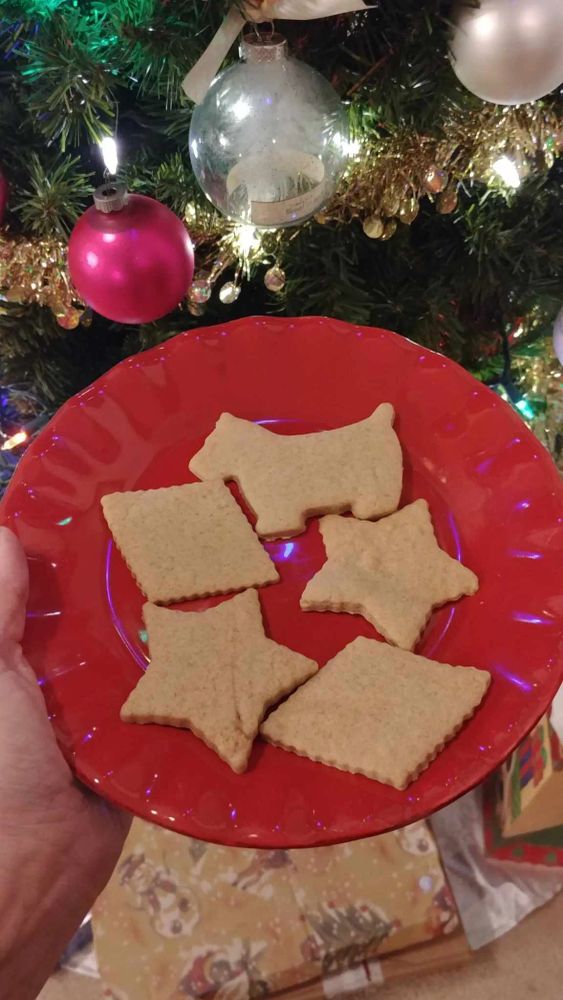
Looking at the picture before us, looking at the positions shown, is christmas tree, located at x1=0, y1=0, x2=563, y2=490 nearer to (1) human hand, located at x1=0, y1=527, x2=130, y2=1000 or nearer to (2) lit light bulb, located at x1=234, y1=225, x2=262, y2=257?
(2) lit light bulb, located at x1=234, y1=225, x2=262, y2=257

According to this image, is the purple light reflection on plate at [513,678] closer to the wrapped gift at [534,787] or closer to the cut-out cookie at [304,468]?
the cut-out cookie at [304,468]

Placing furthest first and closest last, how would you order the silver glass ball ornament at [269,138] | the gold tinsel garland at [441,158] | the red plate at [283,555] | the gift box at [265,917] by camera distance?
the gift box at [265,917]
the gold tinsel garland at [441,158]
the silver glass ball ornament at [269,138]
the red plate at [283,555]

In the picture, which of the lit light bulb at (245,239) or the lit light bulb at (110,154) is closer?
the lit light bulb at (110,154)

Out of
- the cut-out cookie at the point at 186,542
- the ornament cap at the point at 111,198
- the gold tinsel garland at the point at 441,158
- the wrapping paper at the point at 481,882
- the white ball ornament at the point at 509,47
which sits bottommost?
the wrapping paper at the point at 481,882

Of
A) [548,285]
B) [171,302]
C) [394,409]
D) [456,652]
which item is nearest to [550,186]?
[548,285]

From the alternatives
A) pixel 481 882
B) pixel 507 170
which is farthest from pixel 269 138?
pixel 481 882

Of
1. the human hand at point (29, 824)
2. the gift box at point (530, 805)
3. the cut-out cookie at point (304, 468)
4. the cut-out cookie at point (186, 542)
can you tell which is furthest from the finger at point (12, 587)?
the gift box at point (530, 805)

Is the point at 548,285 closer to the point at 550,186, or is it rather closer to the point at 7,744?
the point at 550,186
